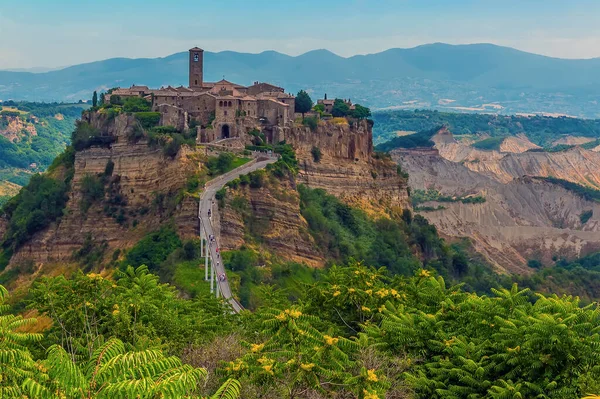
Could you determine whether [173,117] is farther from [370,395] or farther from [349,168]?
[370,395]

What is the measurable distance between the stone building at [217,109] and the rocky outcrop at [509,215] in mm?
38907

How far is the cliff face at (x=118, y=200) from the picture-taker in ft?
195

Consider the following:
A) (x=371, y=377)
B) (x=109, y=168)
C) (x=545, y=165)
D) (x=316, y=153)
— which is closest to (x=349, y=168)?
(x=316, y=153)

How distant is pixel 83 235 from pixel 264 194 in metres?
13.2

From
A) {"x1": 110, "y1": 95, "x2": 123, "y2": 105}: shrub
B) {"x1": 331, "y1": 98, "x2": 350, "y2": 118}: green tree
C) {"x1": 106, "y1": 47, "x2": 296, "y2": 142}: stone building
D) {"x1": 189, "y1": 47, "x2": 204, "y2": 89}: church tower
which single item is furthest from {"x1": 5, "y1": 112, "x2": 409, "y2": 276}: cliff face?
{"x1": 189, "y1": 47, "x2": 204, "y2": 89}: church tower

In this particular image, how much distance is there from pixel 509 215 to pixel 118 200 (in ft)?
260

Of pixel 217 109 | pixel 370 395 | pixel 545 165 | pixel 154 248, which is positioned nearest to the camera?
pixel 370 395

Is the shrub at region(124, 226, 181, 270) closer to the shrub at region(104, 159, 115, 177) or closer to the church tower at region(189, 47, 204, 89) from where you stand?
the shrub at region(104, 159, 115, 177)

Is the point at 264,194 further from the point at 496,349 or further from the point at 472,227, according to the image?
the point at 472,227

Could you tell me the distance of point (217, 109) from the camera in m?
66.6

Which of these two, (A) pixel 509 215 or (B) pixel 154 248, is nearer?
(B) pixel 154 248

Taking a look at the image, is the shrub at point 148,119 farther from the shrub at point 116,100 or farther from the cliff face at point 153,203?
the shrub at point 116,100

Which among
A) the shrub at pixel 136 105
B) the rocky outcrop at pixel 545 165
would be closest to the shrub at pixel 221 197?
the shrub at pixel 136 105

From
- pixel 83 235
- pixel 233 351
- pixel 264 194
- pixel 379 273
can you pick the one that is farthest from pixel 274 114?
pixel 233 351
